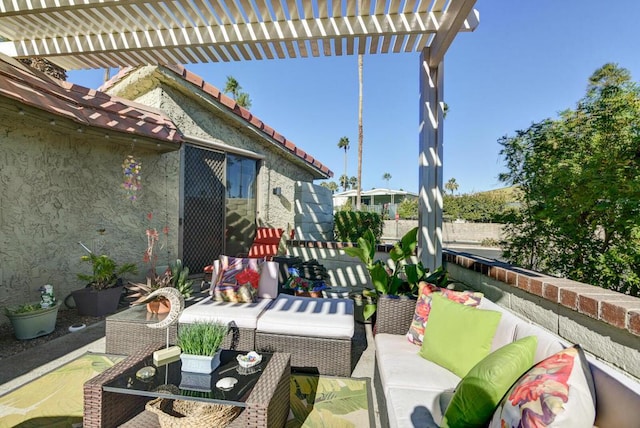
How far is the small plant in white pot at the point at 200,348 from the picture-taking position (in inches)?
75.5

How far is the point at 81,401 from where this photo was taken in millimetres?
2256

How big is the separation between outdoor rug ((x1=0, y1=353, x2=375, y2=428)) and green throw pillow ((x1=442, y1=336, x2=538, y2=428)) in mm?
1043

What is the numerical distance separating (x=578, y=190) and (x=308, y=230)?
482 centimetres

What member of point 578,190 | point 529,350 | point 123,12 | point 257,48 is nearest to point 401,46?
point 257,48

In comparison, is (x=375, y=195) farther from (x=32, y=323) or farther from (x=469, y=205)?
(x=32, y=323)

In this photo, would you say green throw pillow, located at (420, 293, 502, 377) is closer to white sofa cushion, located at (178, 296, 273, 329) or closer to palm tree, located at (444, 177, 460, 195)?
white sofa cushion, located at (178, 296, 273, 329)

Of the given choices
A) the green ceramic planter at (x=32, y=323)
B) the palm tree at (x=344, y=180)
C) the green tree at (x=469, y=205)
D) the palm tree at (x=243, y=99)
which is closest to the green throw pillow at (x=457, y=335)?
the green ceramic planter at (x=32, y=323)

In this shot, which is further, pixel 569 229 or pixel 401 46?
pixel 401 46

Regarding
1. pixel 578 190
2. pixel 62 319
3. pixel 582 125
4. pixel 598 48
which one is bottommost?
pixel 62 319

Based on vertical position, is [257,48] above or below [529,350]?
above

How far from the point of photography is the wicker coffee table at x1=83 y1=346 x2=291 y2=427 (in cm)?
161

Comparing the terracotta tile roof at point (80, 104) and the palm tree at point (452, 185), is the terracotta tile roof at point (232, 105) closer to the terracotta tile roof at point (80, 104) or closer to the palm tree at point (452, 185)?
the terracotta tile roof at point (80, 104)

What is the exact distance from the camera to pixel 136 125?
463cm

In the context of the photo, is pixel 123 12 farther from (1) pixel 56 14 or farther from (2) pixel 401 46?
(2) pixel 401 46
